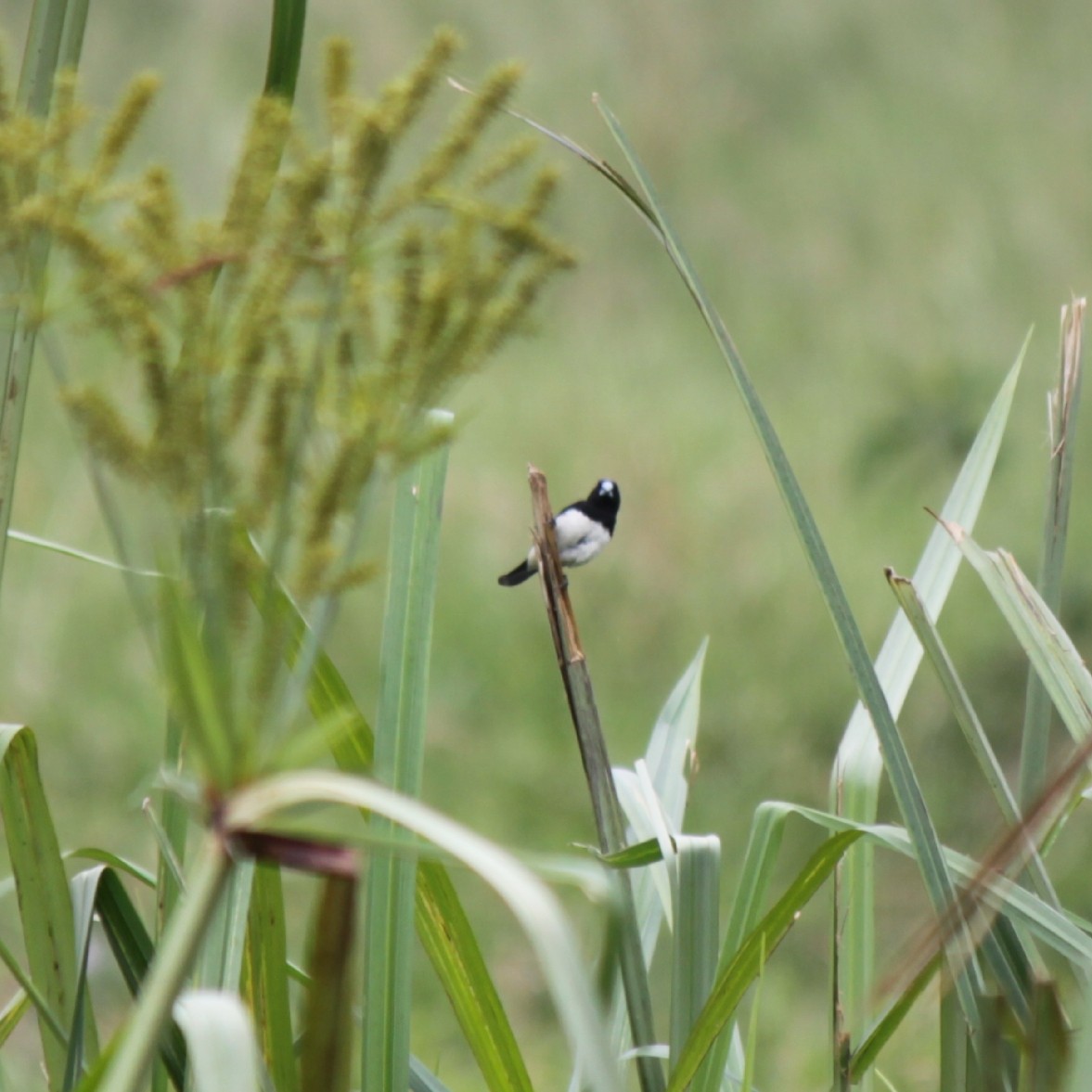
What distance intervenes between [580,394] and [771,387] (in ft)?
1.99

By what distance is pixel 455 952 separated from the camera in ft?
1.96

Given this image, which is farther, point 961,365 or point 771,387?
point 771,387

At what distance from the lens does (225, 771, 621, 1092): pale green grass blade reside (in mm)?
280

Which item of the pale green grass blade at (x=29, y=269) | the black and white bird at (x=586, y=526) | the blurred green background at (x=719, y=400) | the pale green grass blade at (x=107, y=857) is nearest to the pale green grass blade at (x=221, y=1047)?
the pale green grass blade at (x=29, y=269)

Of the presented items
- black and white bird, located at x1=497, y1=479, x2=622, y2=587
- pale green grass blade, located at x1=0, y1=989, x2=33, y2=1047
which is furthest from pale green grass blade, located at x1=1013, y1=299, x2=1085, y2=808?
black and white bird, located at x1=497, y1=479, x2=622, y2=587

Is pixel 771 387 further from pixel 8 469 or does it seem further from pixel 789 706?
pixel 8 469

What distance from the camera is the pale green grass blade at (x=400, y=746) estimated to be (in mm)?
564

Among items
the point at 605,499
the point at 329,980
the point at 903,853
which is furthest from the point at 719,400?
the point at 329,980

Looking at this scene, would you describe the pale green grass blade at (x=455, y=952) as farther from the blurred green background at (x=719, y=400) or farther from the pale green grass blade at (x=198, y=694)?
the blurred green background at (x=719, y=400)

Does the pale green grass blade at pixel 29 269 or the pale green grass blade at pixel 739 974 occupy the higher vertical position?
the pale green grass blade at pixel 29 269

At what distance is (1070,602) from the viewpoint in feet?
9.65

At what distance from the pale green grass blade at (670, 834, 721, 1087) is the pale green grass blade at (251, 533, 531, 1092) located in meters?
0.07

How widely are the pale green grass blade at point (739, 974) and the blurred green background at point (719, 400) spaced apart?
2.04m

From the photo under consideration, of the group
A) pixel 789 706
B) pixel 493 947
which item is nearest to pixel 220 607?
pixel 493 947
